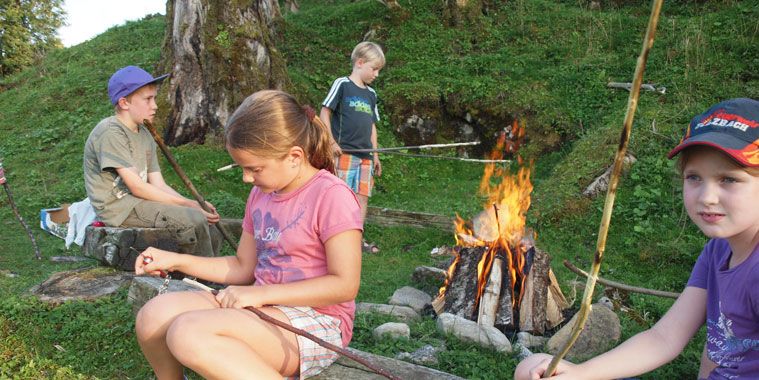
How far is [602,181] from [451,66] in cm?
455

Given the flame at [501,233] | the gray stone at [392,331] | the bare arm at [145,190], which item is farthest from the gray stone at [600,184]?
the bare arm at [145,190]

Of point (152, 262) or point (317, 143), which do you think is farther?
point (152, 262)

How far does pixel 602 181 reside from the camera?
23.9 feet

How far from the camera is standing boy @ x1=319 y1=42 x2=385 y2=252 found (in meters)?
6.50

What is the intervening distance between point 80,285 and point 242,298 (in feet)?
8.36

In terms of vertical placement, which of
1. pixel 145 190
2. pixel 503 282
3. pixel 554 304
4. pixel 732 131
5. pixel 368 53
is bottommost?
pixel 554 304

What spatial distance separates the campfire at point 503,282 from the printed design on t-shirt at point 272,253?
7.41ft

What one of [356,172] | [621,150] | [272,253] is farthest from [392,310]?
[621,150]

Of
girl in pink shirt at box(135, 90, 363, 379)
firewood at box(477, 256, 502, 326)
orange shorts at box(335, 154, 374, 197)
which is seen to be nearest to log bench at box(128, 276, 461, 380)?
girl in pink shirt at box(135, 90, 363, 379)

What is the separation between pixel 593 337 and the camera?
4.00m

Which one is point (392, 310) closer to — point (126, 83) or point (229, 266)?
point (229, 266)

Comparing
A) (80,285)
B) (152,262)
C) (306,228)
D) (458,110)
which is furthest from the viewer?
(458,110)

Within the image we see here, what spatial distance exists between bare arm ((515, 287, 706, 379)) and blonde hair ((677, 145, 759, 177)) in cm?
54

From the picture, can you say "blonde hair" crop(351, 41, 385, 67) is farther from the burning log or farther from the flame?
the burning log
